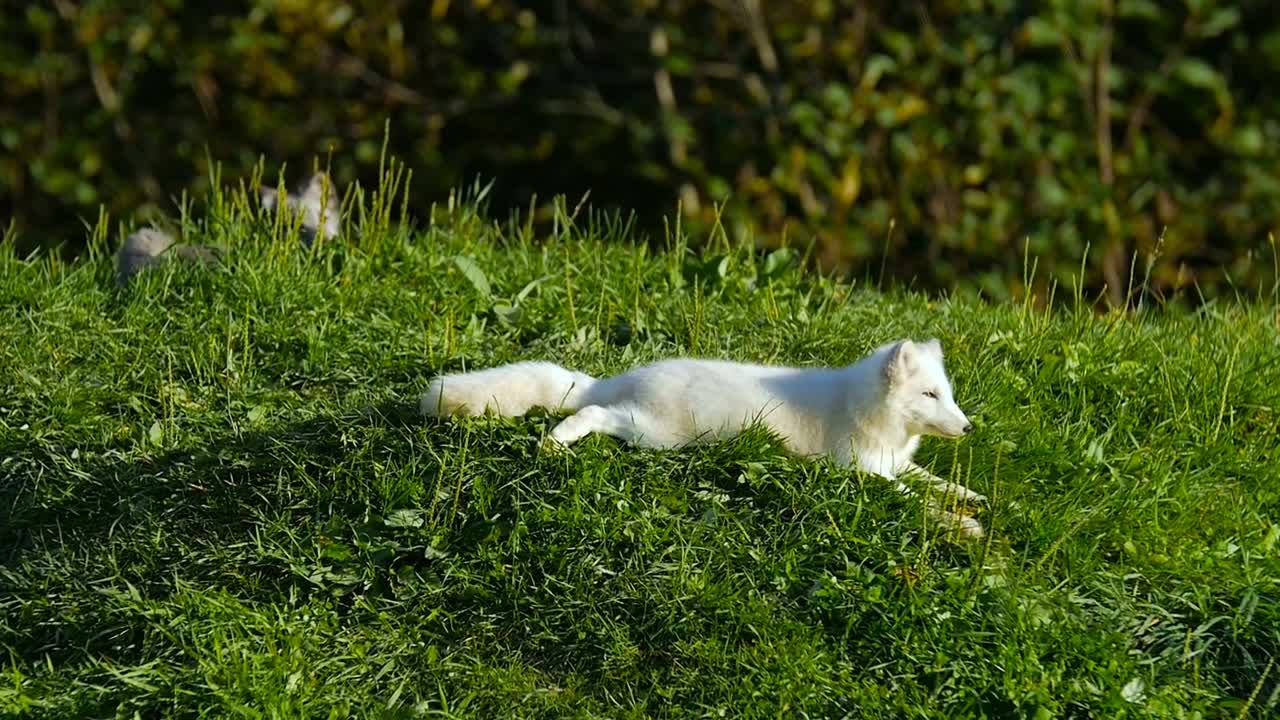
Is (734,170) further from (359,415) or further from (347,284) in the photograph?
(359,415)

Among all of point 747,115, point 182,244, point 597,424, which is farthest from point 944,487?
point 747,115

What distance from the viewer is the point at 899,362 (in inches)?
187

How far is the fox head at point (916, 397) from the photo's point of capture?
477 centimetres

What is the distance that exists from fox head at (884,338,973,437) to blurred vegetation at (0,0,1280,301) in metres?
4.63

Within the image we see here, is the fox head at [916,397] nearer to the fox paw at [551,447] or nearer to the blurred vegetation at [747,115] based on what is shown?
the fox paw at [551,447]

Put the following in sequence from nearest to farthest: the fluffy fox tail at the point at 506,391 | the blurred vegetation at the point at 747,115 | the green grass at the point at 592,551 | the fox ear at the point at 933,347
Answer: the green grass at the point at 592,551
the fluffy fox tail at the point at 506,391
the fox ear at the point at 933,347
the blurred vegetation at the point at 747,115

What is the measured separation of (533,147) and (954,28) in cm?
252

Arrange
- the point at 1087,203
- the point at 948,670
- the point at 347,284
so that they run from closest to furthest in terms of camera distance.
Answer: the point at 948,670, the point at 347,284, the point at 1087,203

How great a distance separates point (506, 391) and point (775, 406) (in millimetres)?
770

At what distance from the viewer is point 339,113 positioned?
10.0 metres

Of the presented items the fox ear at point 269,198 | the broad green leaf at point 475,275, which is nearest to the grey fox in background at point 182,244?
the fox ear at point 269,198

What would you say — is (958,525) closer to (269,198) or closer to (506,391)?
(506,391)

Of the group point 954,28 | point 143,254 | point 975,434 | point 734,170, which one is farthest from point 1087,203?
point 143,254

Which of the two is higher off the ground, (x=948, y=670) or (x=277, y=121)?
(x=948, y=670)
